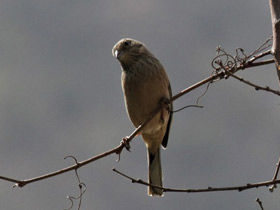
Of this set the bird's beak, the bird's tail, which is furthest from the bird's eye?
the bird's tail

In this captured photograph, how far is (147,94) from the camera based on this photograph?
17.6ft

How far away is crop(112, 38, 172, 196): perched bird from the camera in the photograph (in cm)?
540

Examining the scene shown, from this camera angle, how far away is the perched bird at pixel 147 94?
5.40m

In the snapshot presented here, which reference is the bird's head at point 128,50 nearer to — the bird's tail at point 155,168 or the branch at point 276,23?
the bird's tail at point 155,168

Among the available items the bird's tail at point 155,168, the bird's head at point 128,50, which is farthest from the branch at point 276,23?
the bird's tail at point 155,168

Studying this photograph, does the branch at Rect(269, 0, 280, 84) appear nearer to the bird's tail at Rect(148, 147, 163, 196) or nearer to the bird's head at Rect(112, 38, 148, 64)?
the bird's head at Rect(112, 38, 148, 64)

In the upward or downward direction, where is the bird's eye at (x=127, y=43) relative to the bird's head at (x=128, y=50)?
upward

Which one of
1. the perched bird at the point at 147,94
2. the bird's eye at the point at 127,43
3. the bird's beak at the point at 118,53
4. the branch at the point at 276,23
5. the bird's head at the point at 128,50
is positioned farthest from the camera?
the bird's eye at the point at 127,43

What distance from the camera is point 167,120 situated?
19.1 feet

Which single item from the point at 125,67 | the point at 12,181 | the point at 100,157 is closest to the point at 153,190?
the point at 125,67

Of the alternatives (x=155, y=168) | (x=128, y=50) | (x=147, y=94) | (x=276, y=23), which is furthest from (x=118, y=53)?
(x=276, y=23)

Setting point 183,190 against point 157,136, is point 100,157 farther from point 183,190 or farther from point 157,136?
point 157,136

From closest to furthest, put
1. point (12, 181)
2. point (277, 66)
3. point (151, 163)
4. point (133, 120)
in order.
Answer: point (277, 66) < point (12, 181) < point (133, 120) < point (151, 163)

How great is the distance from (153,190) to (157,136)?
35.8 inches
